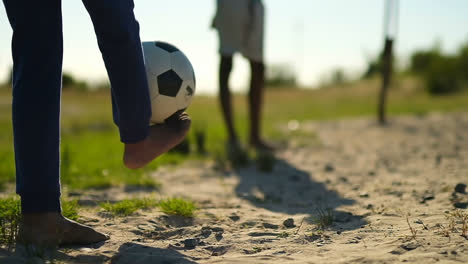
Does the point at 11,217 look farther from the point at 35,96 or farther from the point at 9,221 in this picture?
the point at 35,96

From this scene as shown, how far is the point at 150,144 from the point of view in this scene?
2.08 meters

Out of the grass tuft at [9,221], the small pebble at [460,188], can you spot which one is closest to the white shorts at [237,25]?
the small pebble at [460,188]

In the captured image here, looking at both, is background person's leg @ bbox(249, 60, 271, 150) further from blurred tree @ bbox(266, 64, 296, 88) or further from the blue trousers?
blurred tree @ bbox(266, 64, 296, 88)

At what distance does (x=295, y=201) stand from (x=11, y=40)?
2002 mm

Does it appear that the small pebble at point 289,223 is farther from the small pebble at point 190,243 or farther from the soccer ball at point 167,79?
the soccer ball at point 167,79

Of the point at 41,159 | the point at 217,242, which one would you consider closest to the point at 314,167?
the point at 217,242

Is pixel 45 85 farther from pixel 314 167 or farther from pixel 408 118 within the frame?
pixel 408 118

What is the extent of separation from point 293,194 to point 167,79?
4.60 ft

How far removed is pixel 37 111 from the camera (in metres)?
1.93

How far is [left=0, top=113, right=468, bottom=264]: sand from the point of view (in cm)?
196

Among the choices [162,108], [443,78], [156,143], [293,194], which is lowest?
[293,194]

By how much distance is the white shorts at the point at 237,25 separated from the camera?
518cm

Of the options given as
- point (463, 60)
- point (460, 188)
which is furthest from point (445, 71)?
point (460, 188)

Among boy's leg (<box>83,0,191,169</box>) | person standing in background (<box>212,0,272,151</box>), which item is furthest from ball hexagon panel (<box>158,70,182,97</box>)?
person standing in background (<box>212,0,272,151</box>)
